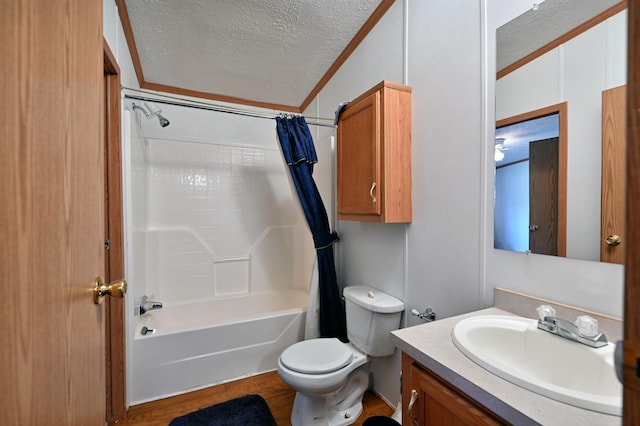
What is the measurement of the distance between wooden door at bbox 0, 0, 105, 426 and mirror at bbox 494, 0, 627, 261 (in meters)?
1.34

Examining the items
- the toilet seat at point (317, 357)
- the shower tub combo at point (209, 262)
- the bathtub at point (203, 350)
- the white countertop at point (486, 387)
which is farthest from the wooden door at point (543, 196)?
the bathtub at point (203, 350)

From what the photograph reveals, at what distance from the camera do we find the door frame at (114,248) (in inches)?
62.5

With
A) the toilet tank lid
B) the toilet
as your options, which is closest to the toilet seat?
the toilet

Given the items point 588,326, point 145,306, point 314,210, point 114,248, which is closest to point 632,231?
point 588,326

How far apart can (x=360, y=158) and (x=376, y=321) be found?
950mm

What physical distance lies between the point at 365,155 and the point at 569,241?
3.19ft

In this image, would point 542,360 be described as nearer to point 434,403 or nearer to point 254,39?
point 434,403

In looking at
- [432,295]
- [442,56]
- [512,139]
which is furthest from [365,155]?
[432,295]

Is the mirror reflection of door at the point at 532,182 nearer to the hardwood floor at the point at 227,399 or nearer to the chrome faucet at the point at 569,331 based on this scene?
the chrome faucet at the point at 569,331

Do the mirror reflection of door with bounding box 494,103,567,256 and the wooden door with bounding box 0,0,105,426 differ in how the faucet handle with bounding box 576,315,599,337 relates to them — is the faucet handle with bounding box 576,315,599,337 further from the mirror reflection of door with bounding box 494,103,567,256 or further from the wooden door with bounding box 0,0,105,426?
the wooden door with bounding box 0,0,105,426

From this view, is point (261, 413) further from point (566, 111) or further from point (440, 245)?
point (566, 111)

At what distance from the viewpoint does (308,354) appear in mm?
1581

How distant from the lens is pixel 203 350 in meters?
1.98

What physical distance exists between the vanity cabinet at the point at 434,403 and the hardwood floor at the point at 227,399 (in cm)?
98
